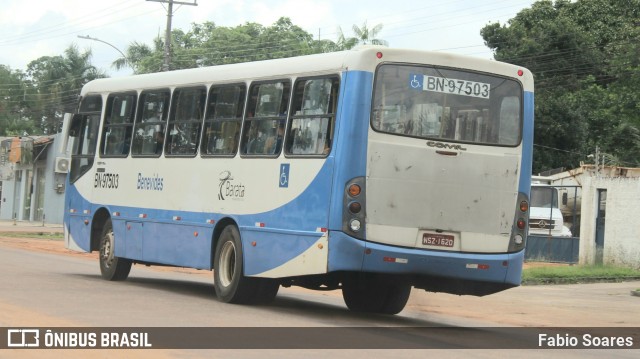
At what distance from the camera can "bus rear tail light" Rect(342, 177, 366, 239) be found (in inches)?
523

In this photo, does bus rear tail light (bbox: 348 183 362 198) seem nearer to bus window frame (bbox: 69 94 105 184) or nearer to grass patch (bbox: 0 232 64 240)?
bus window frame (bbox: 69 94 105 184)

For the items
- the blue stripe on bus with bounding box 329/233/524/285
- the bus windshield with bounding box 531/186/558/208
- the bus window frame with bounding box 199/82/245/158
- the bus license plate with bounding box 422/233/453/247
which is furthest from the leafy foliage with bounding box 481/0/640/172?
the bus license plate with bounding box 422/233/453/247

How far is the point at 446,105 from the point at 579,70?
4194 centimetres

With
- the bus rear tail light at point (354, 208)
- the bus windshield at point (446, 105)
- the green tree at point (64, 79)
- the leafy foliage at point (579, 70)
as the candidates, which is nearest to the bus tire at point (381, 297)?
the bus rear tail light at point (354, 208)

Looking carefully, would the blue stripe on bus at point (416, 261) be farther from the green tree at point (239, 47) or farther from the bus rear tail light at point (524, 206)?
the green tree at point (239, 47)

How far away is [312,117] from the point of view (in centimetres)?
1420

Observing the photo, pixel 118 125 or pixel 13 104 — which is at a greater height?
pixel 13 104

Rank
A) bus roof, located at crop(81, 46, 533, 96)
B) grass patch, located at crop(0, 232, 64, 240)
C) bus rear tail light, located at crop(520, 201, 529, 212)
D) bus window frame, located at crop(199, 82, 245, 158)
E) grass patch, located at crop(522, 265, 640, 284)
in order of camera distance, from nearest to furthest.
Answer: bus roof, located at crop(81, 46, 533, 96)
bus rear tail light, located at crop(520, 201, 529, 212)
bus window frame, located at crop(199, 82, 245, 158)
grass patch, located at crop(522, 265, 640, 284)
grass patch, located at crop(0, 232, 64, 240)

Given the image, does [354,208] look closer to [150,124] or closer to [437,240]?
[437,240]

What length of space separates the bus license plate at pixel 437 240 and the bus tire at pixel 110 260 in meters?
6.97

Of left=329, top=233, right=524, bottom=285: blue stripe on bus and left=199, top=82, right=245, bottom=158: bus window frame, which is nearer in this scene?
left=329, top=233, right=524, bottom=285: blue stripe on bus

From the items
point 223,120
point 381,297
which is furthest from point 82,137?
point 381,297

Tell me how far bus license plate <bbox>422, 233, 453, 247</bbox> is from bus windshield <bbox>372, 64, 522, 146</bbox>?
1158 mm

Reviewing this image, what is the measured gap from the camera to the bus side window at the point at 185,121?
16.8 m
